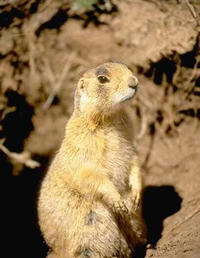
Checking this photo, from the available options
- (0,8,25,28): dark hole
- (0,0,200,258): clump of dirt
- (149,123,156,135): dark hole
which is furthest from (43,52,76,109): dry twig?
(149,123,156,135): dark hole

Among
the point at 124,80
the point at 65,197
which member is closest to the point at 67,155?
the point at 65,197

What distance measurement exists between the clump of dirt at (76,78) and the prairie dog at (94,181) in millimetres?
1257

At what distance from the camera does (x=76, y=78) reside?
8266 mm

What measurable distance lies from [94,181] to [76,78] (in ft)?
10.3

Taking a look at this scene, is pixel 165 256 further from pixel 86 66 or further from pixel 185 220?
pixel 86 66

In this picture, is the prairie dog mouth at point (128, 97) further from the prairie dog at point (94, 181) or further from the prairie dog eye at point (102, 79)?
the prairie dog eye at point (102, 79)

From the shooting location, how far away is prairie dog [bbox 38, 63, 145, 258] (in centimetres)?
553

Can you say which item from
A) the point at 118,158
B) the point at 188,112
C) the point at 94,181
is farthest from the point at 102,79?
the point at 188,112

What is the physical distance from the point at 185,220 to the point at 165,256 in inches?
36.2

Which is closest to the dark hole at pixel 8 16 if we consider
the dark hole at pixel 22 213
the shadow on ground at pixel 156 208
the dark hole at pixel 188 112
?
the dark hole at pixel 22 213

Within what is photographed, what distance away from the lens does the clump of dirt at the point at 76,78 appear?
23.4 feet

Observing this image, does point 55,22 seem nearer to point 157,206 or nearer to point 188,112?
point 188,112

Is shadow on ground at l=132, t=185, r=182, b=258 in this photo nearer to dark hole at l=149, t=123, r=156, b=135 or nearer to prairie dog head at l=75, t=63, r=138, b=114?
dark hole at l=149, t=123, r=156, b=135

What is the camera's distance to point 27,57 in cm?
785
